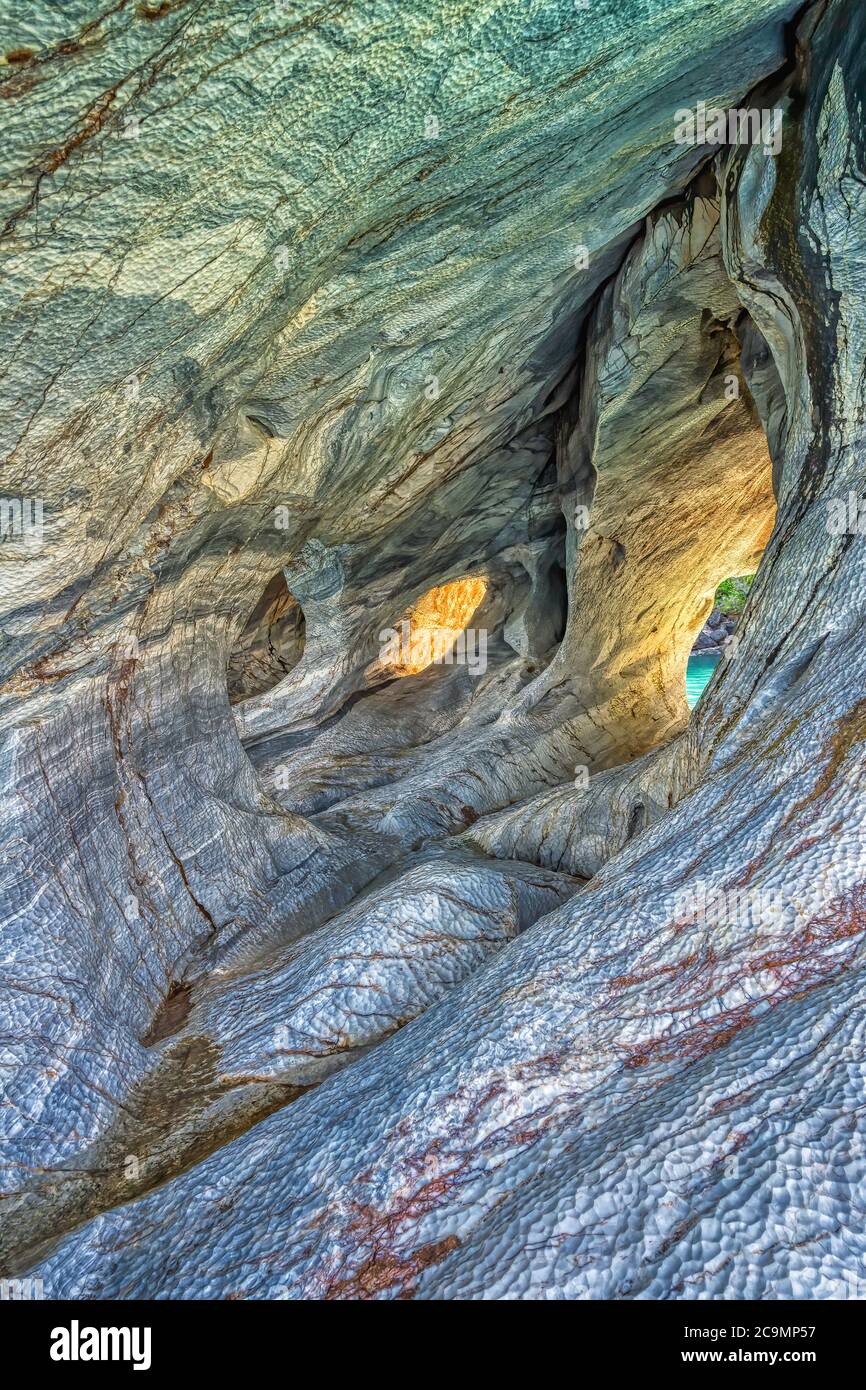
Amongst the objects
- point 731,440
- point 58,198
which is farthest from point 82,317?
point 731,440

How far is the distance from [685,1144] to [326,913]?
5650 mm

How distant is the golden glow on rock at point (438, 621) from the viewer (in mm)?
14438

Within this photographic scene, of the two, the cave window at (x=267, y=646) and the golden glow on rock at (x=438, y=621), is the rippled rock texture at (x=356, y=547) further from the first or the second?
the golden glow on rock at (x=438, y=621)

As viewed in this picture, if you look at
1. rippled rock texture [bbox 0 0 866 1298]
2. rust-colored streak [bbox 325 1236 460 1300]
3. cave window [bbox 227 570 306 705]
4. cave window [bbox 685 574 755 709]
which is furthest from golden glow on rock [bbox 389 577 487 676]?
cave window [bbox 685 574 755 709]

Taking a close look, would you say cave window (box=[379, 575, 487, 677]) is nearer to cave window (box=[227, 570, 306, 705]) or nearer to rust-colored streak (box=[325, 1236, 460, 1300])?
cave window (box=[227, 570, 306, 705])

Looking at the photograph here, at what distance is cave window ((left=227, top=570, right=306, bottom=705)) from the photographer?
1377cm

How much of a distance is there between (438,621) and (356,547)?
4437mm

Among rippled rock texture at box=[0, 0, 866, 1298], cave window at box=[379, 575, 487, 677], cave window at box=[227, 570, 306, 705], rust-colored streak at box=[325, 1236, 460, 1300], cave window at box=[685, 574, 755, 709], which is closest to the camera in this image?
rust-colored streak at box=[325, 1236, 460, 1300]

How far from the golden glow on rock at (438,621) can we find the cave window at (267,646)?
192 cm

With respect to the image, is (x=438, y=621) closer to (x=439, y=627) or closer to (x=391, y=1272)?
(x=439, y=627)

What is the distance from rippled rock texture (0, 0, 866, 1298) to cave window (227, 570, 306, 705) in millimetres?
3652

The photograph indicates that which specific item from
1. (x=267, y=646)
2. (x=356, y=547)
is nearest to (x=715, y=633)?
(x=267, y=646)

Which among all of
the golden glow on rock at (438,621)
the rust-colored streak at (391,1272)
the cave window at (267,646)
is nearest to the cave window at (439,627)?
the golden glow on rock at (438,621)

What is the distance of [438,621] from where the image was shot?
1470cm
